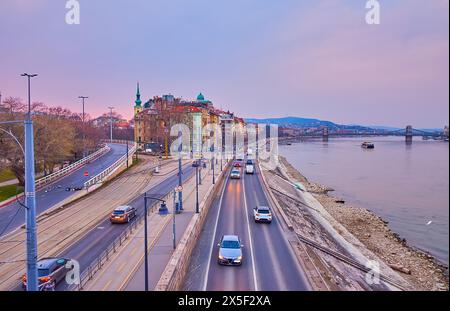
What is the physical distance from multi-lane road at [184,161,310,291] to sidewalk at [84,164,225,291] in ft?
5.22

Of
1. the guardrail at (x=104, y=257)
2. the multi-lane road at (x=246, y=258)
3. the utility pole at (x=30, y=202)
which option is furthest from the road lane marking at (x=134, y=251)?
the utility pole at (x=30, y=202)

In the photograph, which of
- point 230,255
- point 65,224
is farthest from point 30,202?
point 65,224

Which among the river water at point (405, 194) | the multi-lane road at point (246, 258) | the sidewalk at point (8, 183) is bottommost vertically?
the river water at point (405, 194)

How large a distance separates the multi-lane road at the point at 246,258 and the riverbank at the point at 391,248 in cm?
889

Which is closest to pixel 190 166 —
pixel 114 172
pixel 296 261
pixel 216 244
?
pixel 114 172

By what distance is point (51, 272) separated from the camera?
15.3 meters

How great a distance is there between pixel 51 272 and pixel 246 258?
9.64 m

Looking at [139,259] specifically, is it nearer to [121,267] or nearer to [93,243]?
[121,267]

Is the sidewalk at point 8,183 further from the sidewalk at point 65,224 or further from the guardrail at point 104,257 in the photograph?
the guardrail at point 104,257

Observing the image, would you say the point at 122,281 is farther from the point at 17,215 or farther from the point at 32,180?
the point at 17,215

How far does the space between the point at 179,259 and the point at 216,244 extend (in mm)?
6068

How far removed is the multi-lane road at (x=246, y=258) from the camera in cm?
1612

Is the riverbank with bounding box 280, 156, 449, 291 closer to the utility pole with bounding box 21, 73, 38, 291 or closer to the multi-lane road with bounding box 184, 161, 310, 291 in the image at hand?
the multi-lane road with bounding box 184, 161, 310, 291

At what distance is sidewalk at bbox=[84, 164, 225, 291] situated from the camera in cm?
1505
